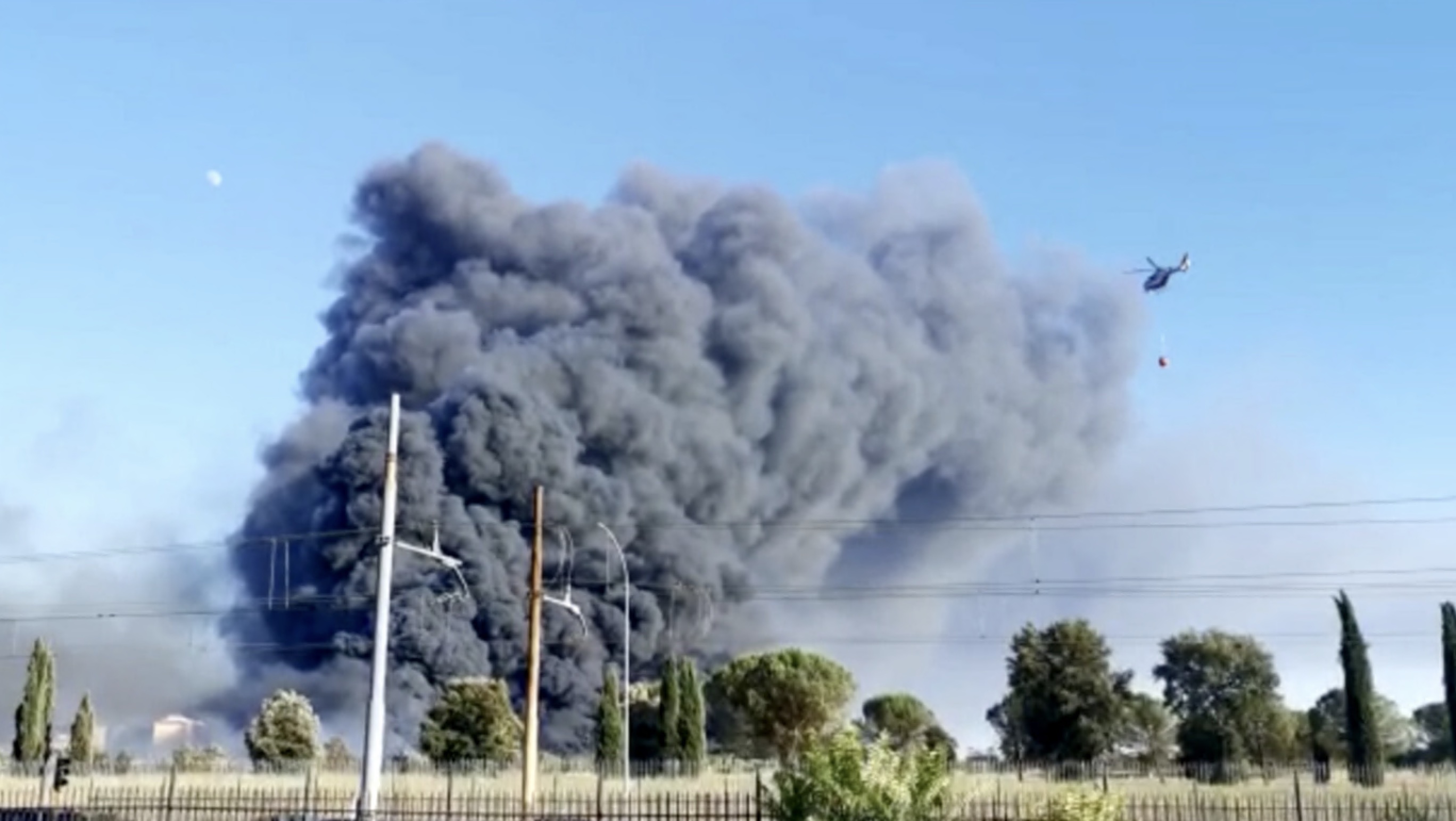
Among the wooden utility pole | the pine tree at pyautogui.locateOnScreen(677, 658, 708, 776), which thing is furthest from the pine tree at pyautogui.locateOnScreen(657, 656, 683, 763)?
the wooden utility pole

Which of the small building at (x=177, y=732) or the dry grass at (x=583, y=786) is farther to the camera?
the small building at (x=177, y=732)

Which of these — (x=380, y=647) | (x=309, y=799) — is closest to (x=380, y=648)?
(x=380, y=647)

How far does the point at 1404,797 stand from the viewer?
3097 centimetres

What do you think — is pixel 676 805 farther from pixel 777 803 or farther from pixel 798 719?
pixel 798 719

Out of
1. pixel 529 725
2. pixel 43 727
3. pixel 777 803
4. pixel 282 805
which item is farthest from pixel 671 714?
pixel 777 803

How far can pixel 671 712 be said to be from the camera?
70562 millimetres

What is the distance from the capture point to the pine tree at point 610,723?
67375mm

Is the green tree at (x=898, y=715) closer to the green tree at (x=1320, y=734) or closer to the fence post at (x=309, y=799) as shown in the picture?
the green tree at (x=1320, y=734)

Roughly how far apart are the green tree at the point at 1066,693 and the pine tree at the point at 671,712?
21.1 metres

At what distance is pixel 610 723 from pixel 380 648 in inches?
1807

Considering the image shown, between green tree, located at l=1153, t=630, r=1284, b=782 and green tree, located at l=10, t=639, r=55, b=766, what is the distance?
5811 centimetres

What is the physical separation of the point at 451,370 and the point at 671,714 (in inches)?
1833

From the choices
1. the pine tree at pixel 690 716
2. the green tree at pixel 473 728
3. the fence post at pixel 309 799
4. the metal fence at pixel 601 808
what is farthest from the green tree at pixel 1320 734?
the fence post at pixel 309 799

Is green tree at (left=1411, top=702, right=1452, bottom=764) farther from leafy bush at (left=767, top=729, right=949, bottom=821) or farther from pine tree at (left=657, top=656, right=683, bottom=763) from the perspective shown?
leafy bush at (left=767, top=729, right=949, bottom=821)
